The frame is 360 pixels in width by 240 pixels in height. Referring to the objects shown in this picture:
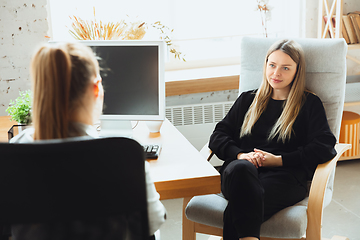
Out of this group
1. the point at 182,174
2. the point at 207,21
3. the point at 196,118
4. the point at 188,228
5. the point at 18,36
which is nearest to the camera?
the point at 182,174

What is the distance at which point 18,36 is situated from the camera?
244 cm

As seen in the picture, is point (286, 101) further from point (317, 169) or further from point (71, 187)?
point (71, 187)

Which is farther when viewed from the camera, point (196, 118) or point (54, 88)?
point (196, 118)

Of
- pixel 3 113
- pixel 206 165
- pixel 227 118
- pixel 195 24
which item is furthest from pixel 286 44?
pixel 3 113

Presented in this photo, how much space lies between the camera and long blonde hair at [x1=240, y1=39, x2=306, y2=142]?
1841mm

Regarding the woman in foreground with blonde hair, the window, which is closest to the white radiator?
the window

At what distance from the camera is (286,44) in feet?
6.22

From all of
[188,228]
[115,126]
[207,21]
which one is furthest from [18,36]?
[188,228]

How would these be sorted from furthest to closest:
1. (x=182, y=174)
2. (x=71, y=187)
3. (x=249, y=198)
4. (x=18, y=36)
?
(x=18, y=36) < (x=249, y=198) < (x=182, y=174) < (x=71, y=187)

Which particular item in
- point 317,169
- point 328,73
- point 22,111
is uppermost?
point 328,73

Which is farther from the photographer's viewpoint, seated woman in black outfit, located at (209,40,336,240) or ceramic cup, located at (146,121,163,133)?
ceramic cup, located at (146,121,163,133)

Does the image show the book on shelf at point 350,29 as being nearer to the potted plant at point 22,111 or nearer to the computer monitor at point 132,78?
the computer monitor at point 132,78

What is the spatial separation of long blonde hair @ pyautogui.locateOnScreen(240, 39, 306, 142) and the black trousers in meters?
0.27

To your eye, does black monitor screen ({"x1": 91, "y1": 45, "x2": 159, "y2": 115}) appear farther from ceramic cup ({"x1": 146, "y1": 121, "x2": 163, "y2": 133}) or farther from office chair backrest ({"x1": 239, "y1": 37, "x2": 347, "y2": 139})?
office chair backrest ({"x1": 239, "y1": 37, "x2": 347, "y2": 139})
